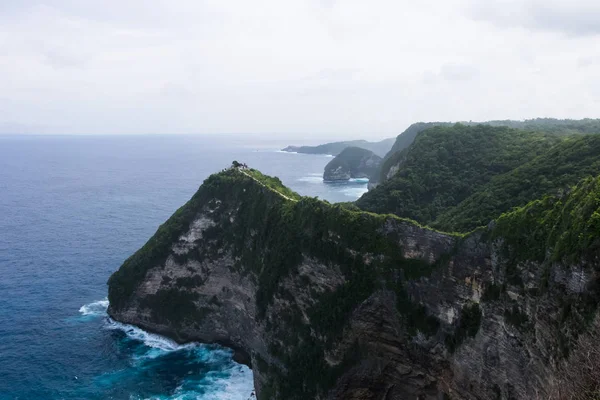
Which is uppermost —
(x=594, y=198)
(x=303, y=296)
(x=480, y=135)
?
(x=480, y=135)

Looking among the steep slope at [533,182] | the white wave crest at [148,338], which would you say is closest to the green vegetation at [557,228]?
the steep slope at [533,182]

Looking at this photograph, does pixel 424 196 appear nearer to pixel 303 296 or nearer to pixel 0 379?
pixel 303 296

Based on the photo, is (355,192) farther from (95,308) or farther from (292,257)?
(292,257)

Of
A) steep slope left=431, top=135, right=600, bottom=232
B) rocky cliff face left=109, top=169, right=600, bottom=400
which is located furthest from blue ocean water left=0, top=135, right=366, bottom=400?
steep slope left=431, top=135, right=600, bottom=232

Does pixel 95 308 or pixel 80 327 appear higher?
pixel 95 308

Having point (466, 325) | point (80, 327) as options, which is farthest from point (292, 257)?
point (80, 327)

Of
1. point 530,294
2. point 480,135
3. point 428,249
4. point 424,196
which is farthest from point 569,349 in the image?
point 480,135
